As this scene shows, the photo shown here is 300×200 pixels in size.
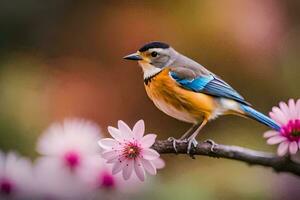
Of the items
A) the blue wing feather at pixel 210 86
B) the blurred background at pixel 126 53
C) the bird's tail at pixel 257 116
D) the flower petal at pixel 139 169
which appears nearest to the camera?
the flower petal at pixel 139 169

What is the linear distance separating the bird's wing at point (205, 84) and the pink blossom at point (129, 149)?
240 mm

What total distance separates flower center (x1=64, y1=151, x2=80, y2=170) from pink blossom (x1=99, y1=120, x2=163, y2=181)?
10.3 inches

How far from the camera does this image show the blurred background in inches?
98.9

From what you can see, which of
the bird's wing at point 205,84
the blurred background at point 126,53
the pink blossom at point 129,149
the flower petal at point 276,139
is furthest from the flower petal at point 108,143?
the blurred background at point 126,53

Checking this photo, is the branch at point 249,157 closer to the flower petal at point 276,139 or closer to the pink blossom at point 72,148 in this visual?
the flower petal at point 276,139

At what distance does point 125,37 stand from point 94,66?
0.20m

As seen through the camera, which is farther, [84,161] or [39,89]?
[39,89]

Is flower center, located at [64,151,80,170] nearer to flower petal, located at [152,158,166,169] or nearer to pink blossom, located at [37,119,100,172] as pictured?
pink blossom, located at [37,119,100,172]

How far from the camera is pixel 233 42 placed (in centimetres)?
292

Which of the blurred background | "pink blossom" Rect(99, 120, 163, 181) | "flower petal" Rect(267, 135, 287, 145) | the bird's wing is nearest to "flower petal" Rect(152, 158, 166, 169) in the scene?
"pink blossom" Rect(99, 120, 163, 181)

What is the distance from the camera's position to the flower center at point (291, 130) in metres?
0.78

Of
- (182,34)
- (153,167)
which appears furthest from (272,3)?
(153,167)

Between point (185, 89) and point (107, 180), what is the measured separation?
0.55 feet

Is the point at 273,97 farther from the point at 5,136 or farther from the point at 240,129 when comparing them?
the point at 5,136
